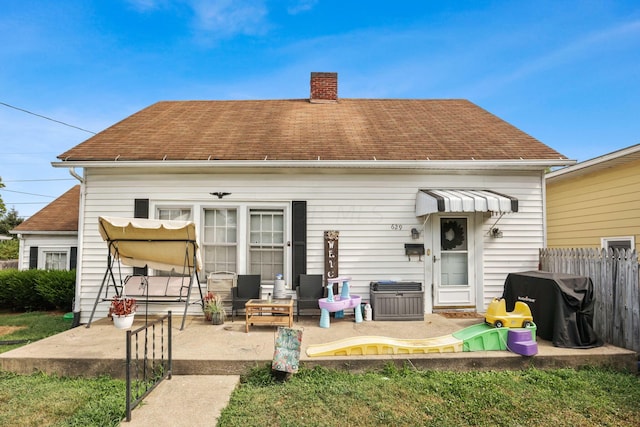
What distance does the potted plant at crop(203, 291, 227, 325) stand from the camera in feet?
21.3

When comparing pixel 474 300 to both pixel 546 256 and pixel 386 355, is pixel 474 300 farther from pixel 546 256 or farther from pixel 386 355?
pixel 386 355

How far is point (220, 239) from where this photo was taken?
757 centimetres

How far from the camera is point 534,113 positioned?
879 inches

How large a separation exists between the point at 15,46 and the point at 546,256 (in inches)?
732

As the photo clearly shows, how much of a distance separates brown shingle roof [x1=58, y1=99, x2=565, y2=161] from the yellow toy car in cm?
331

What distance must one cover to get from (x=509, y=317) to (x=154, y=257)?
20.6 ft

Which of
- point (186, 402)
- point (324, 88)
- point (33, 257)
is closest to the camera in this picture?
point (186, 402)

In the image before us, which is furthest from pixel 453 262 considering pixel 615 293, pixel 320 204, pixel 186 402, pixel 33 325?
pixel 33 325

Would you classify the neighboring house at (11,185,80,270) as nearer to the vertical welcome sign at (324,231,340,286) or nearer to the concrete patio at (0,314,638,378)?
the concrete patio at (0,314,638,378)

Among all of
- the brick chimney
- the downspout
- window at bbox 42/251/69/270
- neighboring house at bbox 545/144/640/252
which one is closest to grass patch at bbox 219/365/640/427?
the downspout

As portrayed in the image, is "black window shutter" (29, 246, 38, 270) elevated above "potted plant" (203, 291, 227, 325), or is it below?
above

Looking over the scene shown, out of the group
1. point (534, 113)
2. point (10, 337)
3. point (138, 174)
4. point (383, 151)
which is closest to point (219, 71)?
point (138, 174)

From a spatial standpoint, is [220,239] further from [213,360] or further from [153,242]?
[213,360]

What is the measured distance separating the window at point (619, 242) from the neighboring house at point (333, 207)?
2.21 meters
